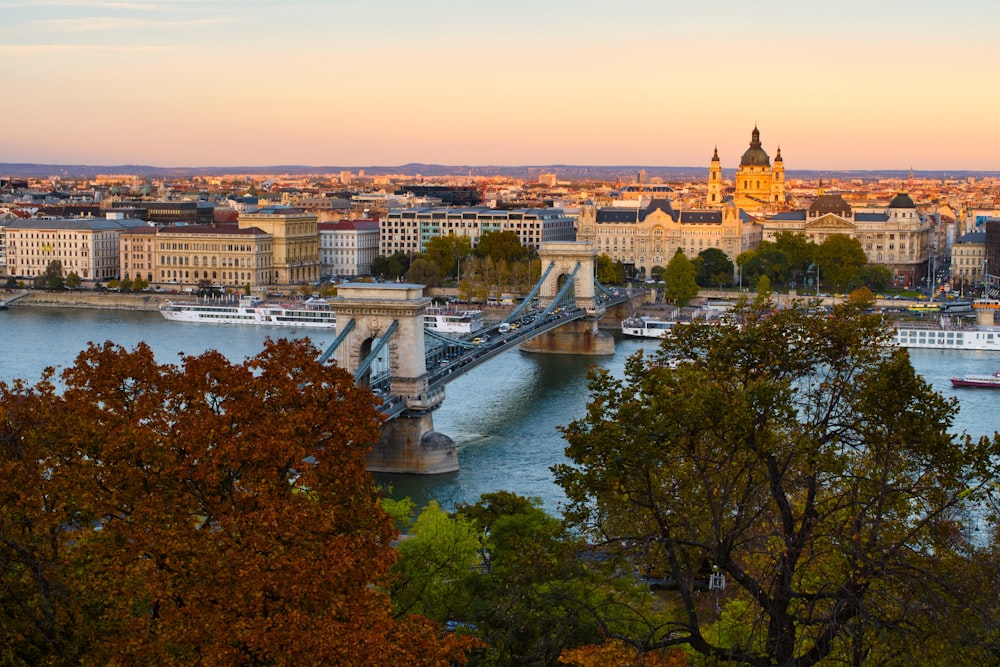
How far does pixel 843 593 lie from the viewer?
22.1 feet

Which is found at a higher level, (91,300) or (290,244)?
(290,244)

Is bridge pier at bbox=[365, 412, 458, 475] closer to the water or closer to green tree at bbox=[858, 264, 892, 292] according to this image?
the water

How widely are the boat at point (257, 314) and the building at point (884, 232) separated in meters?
21.5

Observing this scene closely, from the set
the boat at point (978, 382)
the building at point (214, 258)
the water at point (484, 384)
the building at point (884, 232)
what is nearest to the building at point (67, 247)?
the building at point (214, 258)

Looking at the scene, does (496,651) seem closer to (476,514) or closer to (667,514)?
(667,514)

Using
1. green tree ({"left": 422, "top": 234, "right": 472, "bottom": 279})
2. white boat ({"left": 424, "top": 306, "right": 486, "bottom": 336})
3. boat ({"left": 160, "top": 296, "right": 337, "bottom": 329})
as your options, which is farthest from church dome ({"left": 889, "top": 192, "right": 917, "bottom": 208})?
boat ({"left": 160, "top": 296, "right": 337, "bottom": 329})

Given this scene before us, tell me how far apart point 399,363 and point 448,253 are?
31006 millimetres

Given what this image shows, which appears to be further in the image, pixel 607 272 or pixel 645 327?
pixel 607 272

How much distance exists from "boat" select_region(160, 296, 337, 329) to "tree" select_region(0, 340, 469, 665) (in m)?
31.2

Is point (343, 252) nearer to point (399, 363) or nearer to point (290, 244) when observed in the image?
point (290, 244)

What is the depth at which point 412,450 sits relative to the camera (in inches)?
776

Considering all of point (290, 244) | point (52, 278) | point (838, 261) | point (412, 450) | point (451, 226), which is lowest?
point (52, 278)

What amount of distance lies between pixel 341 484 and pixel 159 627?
1.33m

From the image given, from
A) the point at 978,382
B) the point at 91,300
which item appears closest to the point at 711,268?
the point at 91,300
